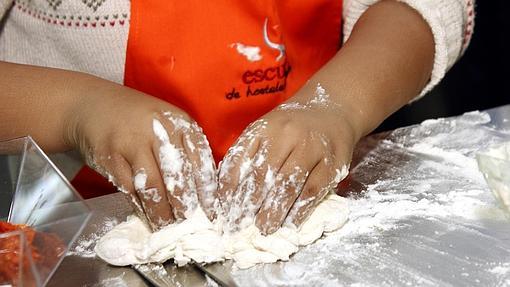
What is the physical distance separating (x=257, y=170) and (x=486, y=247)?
253 mm

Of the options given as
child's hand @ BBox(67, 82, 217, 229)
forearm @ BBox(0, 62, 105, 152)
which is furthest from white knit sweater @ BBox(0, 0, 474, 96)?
child's hand @ BBox(67, 82, 217, 229)

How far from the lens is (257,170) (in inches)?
30.3

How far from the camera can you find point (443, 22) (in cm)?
106

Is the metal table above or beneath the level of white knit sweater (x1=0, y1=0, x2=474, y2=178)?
beneath

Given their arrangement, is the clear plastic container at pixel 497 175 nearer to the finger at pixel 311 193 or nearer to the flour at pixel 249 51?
the finger at pixel 311 193

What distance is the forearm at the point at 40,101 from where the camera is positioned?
860mm

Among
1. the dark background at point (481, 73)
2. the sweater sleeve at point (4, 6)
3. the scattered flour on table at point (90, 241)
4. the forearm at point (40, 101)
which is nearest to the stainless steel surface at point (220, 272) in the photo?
the scattered flour on table at point (90, 241)

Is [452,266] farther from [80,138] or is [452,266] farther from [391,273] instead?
[80,138]

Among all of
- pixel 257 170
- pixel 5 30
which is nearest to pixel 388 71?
pixel 257 170

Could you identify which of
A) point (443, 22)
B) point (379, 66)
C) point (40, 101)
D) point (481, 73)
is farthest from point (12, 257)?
point (481, 73)

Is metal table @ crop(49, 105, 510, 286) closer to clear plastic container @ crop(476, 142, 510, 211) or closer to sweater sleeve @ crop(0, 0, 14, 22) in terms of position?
clear plastic container @ crop(476, 142, 510, 211)

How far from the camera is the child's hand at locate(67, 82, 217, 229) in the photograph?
75 cm

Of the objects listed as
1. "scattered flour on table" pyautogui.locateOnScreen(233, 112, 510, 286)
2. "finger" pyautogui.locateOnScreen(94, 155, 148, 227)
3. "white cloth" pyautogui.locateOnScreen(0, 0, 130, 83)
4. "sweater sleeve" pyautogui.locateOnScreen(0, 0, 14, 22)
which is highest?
"sweater sleeve" pyautogui.locateOnScreen(0, 0, 14, 22)

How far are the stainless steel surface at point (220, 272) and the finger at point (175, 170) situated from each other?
0.20 ft
